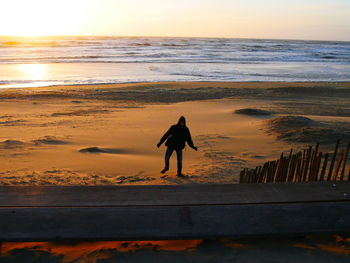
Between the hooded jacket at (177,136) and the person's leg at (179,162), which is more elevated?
the hooded jacket at (177,136)

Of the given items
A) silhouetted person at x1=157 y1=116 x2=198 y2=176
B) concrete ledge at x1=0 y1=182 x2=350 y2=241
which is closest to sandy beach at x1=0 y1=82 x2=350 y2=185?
silhouetted person at x1=157 y1=116 x2=198 y2=176

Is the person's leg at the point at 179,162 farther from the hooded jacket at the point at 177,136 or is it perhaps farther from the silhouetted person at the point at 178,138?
the hooded jacket at the point at 177,136

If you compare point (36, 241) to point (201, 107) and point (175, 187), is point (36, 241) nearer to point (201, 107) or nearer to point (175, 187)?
point (175, 187)

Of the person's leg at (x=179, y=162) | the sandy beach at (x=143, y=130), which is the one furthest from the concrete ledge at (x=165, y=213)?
the person's leg at (x=179, y=162)

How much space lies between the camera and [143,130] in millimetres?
11555

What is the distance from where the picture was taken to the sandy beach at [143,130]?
25.6 ft

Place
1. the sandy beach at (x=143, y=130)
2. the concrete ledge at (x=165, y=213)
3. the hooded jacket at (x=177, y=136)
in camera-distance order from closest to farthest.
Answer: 1. the concrete ledge at (x=165, y=213)
2. the hooded jacket at (x=177, y=136)
3. the sandy beach at (x=143, y=130)

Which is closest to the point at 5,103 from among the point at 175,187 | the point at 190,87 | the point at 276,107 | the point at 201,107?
the point at 201,107

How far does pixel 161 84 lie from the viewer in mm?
22938

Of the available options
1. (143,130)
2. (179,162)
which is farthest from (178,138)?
(143,130)

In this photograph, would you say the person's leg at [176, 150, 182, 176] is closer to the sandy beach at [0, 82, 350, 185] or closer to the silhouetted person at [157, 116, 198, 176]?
the silhouetted person at [157, 116, 198, 176]

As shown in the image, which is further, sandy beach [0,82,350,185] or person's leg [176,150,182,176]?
sandy beach [0,82,350,185]

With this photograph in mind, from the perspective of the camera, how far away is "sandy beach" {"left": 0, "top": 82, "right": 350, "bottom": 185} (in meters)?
7.81

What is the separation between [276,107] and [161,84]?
8.77 meters
